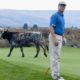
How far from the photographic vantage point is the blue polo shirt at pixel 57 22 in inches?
426

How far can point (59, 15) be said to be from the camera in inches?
430

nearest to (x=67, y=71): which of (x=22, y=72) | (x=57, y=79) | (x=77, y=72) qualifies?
(x=77, y=72)

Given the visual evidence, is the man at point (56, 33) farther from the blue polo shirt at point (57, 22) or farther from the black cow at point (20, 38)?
the black cow at point (20, 38)

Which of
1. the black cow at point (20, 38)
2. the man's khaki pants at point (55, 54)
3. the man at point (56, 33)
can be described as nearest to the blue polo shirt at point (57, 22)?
the man at point (56, 33)

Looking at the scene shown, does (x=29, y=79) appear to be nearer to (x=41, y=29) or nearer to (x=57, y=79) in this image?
(x=57, y=79)

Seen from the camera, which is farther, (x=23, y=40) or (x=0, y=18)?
(x=0, y=18)

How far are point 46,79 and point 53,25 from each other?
5.65 ft

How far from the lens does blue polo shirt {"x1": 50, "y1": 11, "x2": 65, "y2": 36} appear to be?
1083cm

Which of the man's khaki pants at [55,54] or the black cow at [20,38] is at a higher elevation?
the man's khaki pants at [55,54]

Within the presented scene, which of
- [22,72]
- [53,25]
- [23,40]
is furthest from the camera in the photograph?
[23,40]

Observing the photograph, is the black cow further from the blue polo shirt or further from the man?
the blue polo shirt

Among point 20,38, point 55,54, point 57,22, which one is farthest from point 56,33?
point 20,38

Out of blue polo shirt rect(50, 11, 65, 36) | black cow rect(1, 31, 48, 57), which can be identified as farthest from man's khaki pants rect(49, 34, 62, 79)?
black cow rect(1, 31, 48, 57)

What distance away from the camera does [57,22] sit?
10.9 meters
